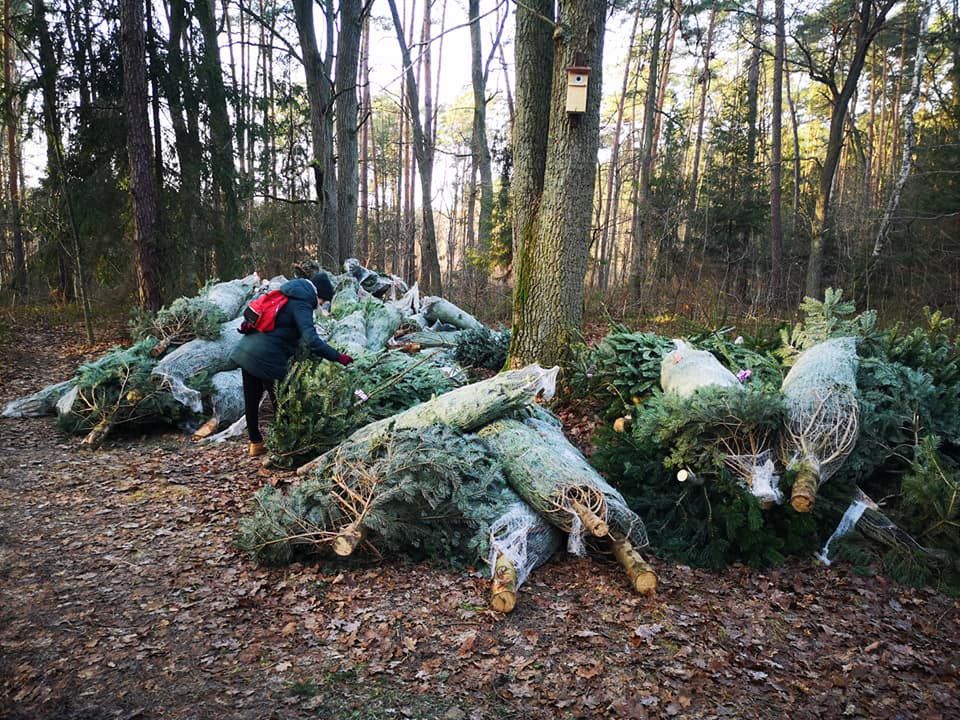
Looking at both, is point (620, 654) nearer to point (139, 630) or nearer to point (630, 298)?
point (139, 630)

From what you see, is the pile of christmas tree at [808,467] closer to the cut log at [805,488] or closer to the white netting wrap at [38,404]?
the cut log at [805,488]

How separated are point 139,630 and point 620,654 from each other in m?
2.63

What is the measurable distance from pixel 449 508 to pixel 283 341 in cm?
268

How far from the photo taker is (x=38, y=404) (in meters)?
7.00

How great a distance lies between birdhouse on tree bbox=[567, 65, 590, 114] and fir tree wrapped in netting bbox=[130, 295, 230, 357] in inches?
190

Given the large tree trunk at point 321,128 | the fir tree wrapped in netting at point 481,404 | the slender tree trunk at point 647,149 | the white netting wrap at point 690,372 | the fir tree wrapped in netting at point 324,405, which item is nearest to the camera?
the fir tree wrapped in netting at point 481,404

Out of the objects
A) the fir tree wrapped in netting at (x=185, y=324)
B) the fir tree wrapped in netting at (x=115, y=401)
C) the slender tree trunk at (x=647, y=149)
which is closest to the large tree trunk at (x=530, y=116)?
the fir tree wrapped in netting at (x=185, y=324)

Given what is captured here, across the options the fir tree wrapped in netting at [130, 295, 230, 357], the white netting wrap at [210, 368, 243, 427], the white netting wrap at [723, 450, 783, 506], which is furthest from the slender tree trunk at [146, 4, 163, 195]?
the white netting wrap at [723, 450, 783, 506]

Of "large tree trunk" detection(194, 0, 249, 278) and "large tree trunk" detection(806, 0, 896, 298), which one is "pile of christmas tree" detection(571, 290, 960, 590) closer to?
"large tree trunk" detection(806, 0, 896, 298)

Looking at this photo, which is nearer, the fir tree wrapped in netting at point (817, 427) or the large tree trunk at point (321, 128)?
the fir tree wrapped in netting at point (817, 427)

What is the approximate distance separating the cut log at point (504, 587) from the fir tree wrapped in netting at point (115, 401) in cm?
452

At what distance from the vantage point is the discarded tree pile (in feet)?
12.3

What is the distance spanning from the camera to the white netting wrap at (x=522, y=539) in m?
3.75

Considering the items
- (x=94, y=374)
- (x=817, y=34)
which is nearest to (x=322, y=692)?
(x=94, y=374)
